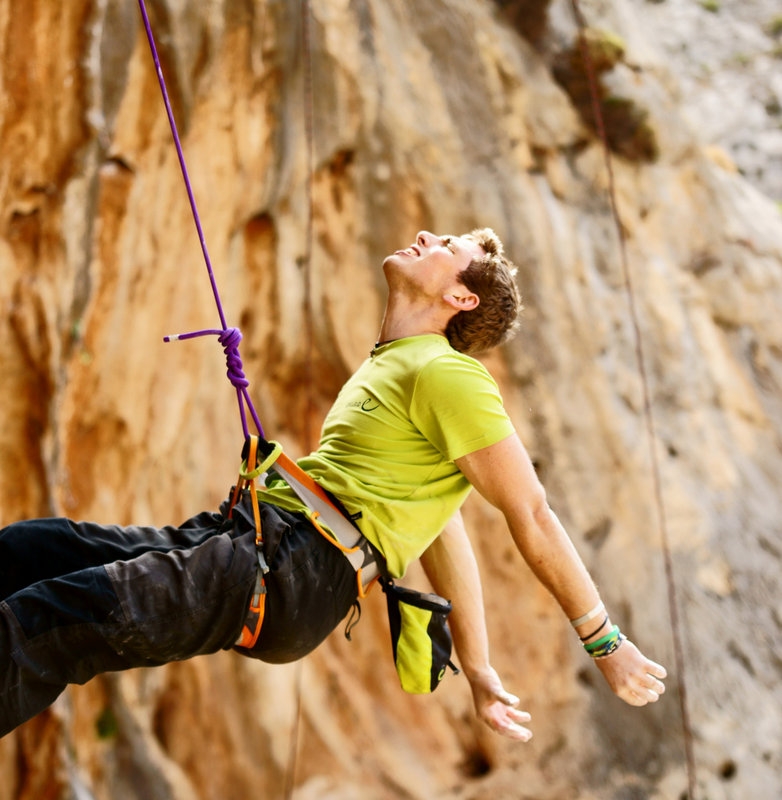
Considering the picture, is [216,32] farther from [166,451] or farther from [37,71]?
[166,451]

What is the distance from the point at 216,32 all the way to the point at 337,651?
10.9 ft

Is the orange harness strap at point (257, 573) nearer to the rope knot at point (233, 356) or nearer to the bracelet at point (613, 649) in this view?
the rope knot at point (233, 356)

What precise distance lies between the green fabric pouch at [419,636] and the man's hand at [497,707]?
0.10 metres

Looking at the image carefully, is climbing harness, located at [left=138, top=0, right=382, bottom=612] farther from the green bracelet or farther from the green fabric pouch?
the green bracelet

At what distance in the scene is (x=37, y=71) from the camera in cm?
386

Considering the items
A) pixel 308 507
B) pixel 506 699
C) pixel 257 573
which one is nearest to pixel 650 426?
pixel 506 699

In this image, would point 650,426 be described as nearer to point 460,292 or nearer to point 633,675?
point 460,292

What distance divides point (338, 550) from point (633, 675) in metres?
0.63

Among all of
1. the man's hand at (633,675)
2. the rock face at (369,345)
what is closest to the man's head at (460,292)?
the man's hand at (633,675)

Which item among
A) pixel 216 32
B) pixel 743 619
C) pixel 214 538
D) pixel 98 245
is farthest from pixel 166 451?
pixel 743 619

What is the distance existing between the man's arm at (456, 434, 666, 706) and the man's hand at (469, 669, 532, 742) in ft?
0.83

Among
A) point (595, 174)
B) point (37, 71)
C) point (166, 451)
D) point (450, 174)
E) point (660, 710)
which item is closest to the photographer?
point (37, 71)

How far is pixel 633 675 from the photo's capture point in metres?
1.81

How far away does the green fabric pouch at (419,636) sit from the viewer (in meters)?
2.06
